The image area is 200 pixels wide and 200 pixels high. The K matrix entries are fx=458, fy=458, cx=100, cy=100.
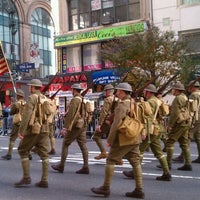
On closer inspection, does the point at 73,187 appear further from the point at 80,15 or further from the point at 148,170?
the point at 80,15

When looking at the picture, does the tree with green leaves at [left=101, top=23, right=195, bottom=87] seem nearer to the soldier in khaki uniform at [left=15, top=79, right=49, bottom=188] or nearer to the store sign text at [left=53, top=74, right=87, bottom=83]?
the store sign text at [left=53, top=74, right=87, bottom=83]

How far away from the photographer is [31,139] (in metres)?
8.15

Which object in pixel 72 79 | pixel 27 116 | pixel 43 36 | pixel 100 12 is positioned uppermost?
pixel 43 36

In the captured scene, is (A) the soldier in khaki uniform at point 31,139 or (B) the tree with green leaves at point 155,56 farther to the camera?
(B) the tree with green leaves at point 155,56

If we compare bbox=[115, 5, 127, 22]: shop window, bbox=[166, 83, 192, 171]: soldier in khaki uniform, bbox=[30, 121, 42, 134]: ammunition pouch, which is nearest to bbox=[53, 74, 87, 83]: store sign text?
bbox=[115, 5, 127, 22]: shop window

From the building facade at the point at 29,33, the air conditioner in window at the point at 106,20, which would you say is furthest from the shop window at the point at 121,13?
the building facade at the point at 29,33

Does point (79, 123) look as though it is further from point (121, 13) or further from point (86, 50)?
point (86, 50)

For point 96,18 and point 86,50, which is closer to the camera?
point 96,18

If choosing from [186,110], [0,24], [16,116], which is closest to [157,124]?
[186,110]

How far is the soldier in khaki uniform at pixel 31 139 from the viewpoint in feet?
26.2

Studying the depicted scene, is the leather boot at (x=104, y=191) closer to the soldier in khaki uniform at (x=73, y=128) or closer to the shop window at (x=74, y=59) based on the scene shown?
the soldier in khaki uniform at (x=73, y=128)

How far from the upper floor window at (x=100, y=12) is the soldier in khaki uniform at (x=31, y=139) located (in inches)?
Answer: 822

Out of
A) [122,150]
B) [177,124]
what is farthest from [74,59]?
[122,150]

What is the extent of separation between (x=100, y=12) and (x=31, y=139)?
888 inches
